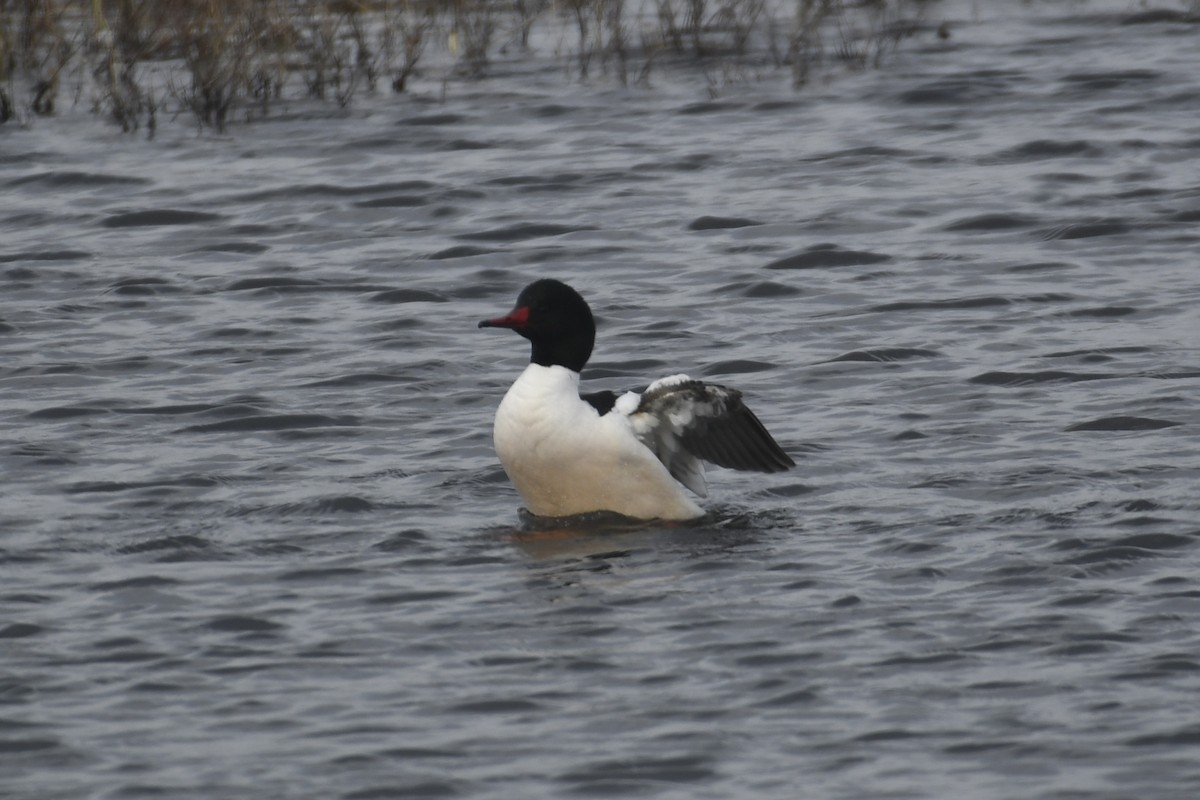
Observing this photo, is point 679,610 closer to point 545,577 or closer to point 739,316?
point 545,577

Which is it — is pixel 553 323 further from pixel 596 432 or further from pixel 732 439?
pixel 732 439

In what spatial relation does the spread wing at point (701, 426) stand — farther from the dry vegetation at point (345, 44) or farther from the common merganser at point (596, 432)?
the dry vegetation at point (345, 44)

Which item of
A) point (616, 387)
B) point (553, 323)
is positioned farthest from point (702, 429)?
point (616, 387)

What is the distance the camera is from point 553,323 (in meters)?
8.52

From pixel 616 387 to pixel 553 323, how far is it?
2.39m

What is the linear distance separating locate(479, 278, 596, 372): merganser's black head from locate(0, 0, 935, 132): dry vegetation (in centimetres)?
736

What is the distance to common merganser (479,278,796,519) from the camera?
832 cm

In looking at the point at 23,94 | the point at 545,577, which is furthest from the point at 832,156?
the point at 545,577

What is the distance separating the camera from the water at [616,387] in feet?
20.4

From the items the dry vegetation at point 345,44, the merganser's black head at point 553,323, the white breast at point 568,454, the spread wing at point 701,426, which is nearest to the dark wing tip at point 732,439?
the spread wing at point 701,426

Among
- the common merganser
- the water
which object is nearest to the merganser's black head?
the common merganser

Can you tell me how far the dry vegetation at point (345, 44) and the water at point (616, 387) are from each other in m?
0.33

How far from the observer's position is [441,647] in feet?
22.9

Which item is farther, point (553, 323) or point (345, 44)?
point (345, 44)
